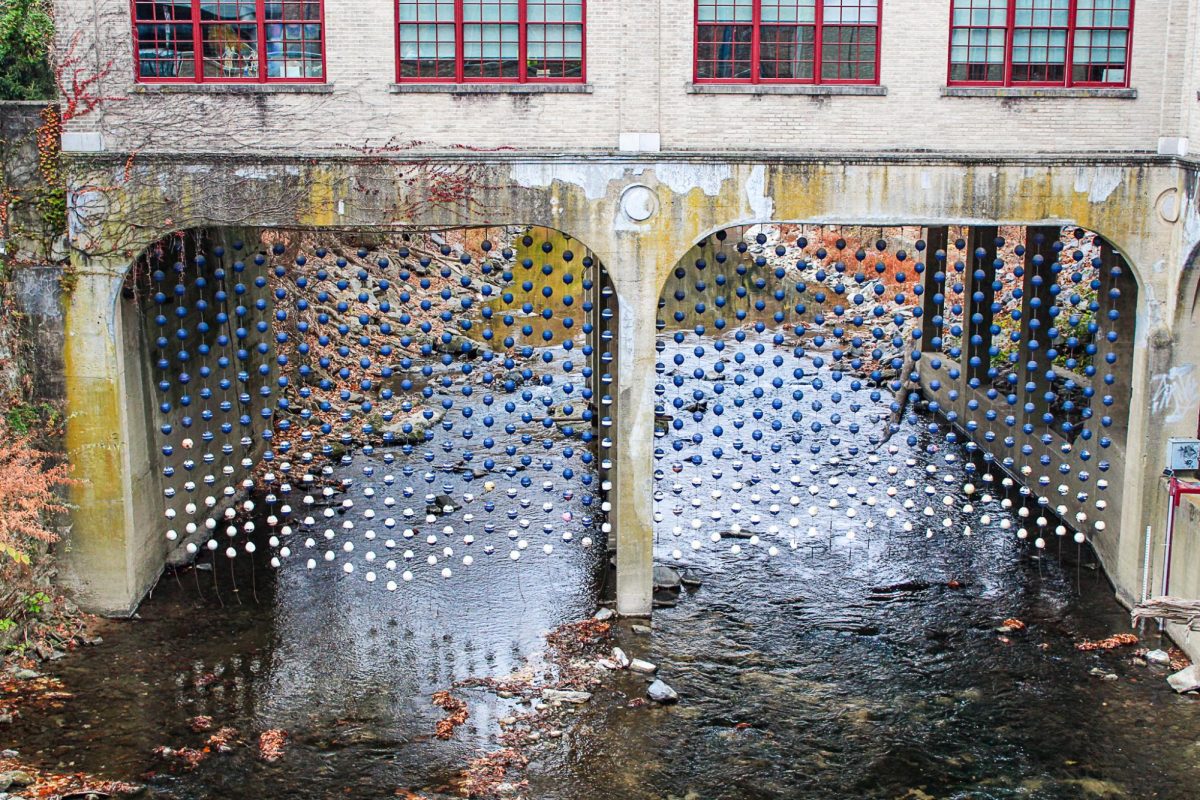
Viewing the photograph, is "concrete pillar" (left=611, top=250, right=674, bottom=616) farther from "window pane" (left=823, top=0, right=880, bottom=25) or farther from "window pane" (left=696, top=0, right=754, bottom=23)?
"window pane" (left=823, top=0, right=880, bottom=25)

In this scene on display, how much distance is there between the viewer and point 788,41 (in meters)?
17.7

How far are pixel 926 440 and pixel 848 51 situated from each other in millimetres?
11513

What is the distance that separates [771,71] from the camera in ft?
58.1

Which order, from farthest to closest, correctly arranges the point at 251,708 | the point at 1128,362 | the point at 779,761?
the point at 1128,362
the point at 251,708
the point at 779,761

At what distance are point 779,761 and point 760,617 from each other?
4.09 metres

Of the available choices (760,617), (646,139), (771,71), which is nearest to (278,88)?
(646,139)

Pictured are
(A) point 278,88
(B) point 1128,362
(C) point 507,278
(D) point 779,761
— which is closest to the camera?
(D) point 779,761

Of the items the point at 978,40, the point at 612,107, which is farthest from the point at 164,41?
the point at 978,40

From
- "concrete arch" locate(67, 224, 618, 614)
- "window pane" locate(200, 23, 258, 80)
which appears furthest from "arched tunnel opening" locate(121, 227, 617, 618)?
"window pane" locate(200, 23, 258, 80)

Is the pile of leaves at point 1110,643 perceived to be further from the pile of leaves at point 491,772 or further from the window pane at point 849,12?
the window pane at point 849,12

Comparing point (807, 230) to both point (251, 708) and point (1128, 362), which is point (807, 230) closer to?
point (1128, 362)

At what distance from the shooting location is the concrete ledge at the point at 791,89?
17.4m

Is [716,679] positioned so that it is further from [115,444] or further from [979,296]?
[115,444]

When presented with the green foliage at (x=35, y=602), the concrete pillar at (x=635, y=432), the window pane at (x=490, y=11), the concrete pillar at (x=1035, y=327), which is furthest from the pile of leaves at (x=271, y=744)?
the concrete pillar at (x=1035, y=327)
